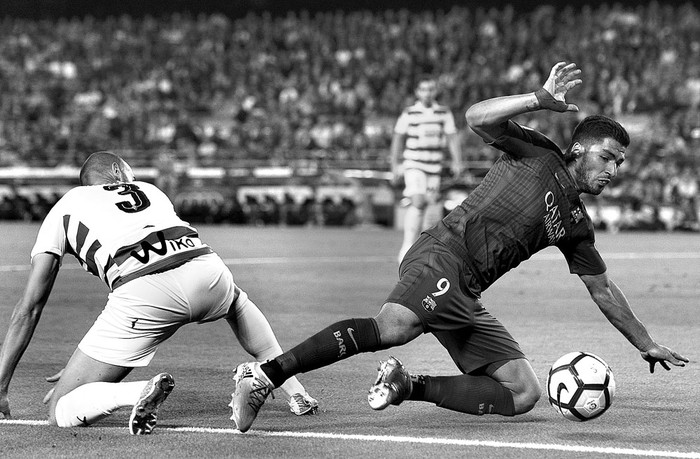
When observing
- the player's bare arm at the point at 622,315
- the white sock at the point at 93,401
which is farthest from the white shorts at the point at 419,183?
the white sock at the point at 93,401

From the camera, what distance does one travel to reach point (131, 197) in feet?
17.6

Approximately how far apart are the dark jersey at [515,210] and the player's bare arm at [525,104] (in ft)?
0.64

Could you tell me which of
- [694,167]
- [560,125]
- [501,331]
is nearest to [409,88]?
[560,125]

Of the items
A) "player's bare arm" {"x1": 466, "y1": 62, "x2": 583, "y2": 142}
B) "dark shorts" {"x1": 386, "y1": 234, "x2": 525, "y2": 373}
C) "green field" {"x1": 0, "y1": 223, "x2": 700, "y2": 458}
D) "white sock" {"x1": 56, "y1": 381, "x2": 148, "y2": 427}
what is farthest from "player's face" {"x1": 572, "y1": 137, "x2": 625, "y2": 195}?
"white sock" {"x1": 56, "y1": 381, "x2": 148, "y2": 427}

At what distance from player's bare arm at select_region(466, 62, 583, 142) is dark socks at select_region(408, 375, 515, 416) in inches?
49.8

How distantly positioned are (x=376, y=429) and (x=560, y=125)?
69.1 feet

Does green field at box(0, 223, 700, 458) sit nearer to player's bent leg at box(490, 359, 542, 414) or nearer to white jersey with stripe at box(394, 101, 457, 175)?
player's bent leg at box(490, 359, 542, 414)

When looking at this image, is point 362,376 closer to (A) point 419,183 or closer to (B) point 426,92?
(A) point 419,183

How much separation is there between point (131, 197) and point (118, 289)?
50cm

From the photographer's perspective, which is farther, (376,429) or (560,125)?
(560,125)

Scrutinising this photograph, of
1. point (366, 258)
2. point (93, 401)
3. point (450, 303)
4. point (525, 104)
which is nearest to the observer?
point (525, 104)

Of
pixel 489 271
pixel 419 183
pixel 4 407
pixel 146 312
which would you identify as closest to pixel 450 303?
pixel 489 271

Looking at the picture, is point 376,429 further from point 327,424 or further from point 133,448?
point 133,448

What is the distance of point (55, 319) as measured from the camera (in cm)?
945
